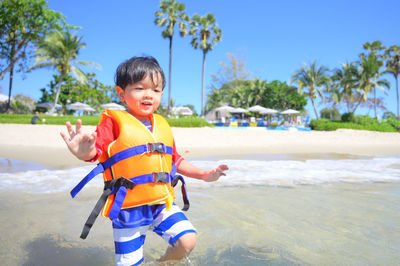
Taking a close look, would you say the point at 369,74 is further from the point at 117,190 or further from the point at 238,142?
the point at 117,190

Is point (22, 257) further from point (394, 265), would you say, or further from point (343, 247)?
point (394, 265)

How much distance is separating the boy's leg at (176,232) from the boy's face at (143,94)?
0.66 meters

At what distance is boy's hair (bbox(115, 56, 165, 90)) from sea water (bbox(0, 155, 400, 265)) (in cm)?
130

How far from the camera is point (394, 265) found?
2.32 metres

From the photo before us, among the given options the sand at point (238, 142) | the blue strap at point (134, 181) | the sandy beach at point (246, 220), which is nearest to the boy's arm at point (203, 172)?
the blue strap at point (134, 181)

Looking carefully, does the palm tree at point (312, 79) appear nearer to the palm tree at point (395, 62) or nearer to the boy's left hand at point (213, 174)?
the palm tree at point (395, 62)

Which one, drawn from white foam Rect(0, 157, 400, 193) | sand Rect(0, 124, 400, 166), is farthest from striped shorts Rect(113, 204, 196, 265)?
sand Rect(0, 124, 400, 166)

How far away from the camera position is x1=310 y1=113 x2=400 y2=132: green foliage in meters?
28.1

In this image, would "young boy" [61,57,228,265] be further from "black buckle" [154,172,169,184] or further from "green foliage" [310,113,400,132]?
"green foliage" [310,113,400,132]

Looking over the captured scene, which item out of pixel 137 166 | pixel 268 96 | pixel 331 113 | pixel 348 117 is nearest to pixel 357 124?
pixel 348 117

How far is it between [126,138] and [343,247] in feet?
7.17

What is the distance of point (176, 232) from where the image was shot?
1.75m

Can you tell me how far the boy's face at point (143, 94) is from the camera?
1.84 metres

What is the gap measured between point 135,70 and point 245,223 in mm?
2254
